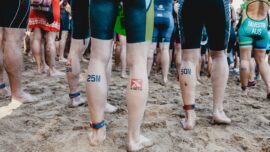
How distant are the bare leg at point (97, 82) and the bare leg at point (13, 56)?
140 centimetres

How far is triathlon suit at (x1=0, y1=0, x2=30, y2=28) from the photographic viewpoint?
3264 millimetres

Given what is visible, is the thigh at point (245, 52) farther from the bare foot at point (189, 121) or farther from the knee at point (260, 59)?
the bare foot at point (189, 121)

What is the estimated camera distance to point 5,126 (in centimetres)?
267

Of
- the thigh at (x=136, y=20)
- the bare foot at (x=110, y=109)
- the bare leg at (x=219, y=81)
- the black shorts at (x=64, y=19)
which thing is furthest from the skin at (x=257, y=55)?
the black shorts at (x=64, y=19)

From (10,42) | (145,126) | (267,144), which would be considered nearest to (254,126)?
(267,144)

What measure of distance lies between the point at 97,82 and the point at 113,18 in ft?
1.61

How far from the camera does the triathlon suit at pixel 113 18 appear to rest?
7.36 feet

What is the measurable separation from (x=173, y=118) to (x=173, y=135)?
0.51 m

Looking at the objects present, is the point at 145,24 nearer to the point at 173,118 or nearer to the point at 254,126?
the point at 173,118

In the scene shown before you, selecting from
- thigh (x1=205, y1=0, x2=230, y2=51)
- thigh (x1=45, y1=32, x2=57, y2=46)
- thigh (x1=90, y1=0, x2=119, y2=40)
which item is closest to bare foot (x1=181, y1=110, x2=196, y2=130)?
thigh (x1=205, y1=0, x2=230, y2=51)

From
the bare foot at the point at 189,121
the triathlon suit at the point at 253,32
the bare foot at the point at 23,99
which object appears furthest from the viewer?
the triathlon suit at the point at 253,32

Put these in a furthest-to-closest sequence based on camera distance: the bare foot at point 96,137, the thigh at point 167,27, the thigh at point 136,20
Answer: the thigh at point 167,27
the bare foot at point 96,137
the thigh at point 136,20

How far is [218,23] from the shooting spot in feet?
9.40

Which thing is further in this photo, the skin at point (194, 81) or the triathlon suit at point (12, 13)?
the triathlon suit at point (12, 13)
